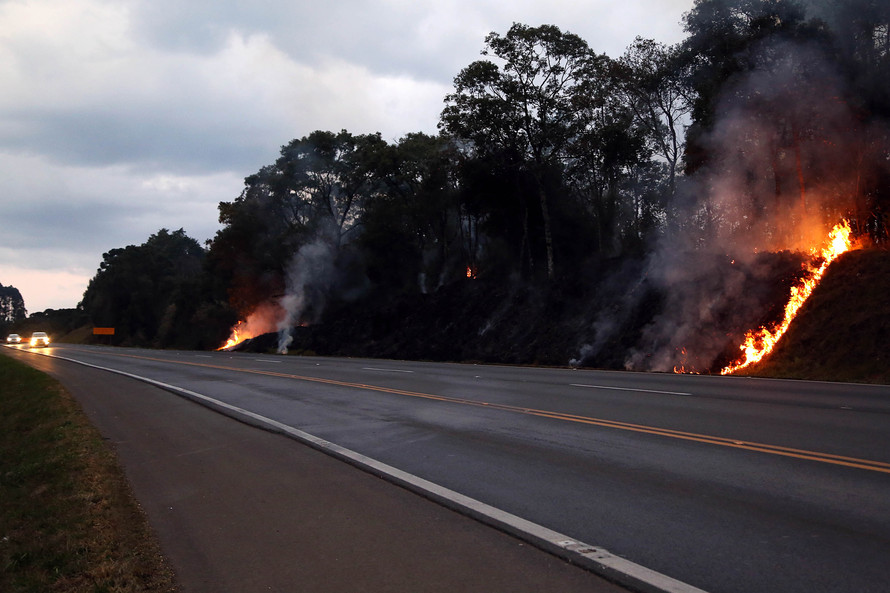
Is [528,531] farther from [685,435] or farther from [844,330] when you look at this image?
[844,330]

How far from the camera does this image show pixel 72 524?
5.80m

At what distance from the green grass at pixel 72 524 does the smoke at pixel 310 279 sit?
4353cm

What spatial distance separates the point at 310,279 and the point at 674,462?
5060cm

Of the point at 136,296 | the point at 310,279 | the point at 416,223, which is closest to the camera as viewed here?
the point at 416,223

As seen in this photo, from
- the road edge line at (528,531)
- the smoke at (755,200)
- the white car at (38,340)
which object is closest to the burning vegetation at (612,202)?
the smoke at (755,200)

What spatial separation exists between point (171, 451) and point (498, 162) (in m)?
30.0

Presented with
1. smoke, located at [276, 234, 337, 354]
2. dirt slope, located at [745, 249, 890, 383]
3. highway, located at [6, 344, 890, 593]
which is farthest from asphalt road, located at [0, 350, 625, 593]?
smoke, located at [276, 234, 337, 354]

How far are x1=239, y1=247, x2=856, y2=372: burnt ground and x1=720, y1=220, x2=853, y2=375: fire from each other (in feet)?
1.13

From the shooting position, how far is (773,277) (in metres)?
23.9

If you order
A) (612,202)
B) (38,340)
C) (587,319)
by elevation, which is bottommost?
(38,340)

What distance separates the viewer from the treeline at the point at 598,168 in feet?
82.1

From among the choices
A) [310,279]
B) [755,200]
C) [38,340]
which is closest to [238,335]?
[310,279]

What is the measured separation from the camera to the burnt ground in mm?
23938

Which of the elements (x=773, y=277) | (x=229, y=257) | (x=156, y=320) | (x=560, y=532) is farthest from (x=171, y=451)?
(x=156, y=320)
